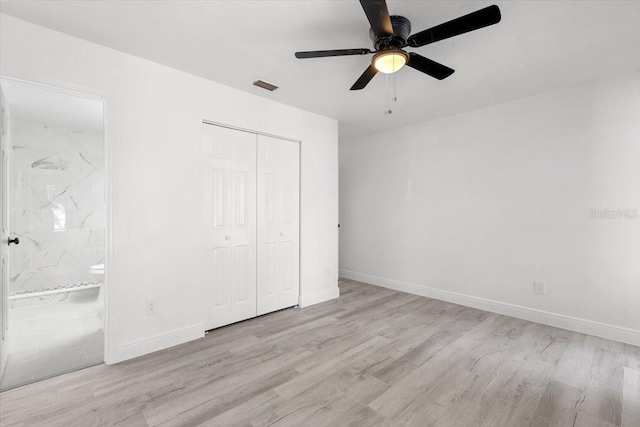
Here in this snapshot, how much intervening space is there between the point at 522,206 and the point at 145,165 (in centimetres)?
394

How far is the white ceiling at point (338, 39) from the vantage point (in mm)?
1855

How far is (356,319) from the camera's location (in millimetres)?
3262

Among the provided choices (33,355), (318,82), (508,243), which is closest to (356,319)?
(508,243)

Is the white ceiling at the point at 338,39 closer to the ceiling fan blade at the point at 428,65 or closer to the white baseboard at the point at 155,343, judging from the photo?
the ceiling fan blade at the point at 428,65

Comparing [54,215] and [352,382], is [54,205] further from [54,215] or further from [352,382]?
[352,382]

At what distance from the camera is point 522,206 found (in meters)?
3.34

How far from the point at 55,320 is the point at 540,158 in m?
5.75

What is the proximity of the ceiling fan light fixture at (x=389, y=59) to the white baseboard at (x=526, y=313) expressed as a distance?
10.1 feet

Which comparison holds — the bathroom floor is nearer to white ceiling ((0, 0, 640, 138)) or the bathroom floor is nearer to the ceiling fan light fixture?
white ceiling ((0, 0, 640, 138))

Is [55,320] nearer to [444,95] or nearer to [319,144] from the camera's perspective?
[319,144]

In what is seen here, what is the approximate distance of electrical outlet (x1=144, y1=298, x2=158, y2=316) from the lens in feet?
8.17

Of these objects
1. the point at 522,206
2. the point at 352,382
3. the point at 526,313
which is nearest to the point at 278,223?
the point at 352,382

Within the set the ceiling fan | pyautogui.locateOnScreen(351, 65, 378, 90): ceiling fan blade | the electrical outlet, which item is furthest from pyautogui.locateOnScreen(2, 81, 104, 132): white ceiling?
the ceiling fan

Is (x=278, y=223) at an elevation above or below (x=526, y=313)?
above
